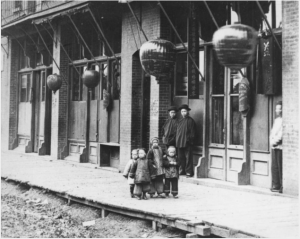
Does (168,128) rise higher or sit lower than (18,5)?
lower

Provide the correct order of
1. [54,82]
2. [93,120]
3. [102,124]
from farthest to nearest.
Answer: [54,82] → [93,120] → [102,124]

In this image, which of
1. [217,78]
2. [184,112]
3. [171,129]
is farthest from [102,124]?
[217,78]

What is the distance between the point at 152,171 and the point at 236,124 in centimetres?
270

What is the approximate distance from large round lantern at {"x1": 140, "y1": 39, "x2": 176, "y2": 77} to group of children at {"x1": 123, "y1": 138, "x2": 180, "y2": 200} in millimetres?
1926

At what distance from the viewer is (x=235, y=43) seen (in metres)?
7.40

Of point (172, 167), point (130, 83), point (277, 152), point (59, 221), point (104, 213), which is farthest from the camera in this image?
point (130, 83)

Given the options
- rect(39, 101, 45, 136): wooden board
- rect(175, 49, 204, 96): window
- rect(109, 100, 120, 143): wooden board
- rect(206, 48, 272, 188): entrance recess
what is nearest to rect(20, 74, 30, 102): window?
rect(39, 101, 45, 136): wooden board

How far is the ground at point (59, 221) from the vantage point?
7395 mm

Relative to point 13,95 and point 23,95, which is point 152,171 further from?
point 13,95

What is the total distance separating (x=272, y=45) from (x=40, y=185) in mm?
6020

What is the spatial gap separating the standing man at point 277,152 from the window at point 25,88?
42.5ft

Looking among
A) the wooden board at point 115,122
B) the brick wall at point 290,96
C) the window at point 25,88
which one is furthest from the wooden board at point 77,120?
the brick wall at point 290,96

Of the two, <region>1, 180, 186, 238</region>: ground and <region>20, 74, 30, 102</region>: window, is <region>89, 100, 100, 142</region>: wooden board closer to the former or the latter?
<region>1, 180, 186, 238</region>: ground

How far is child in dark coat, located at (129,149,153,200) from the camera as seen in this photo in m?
9.00
